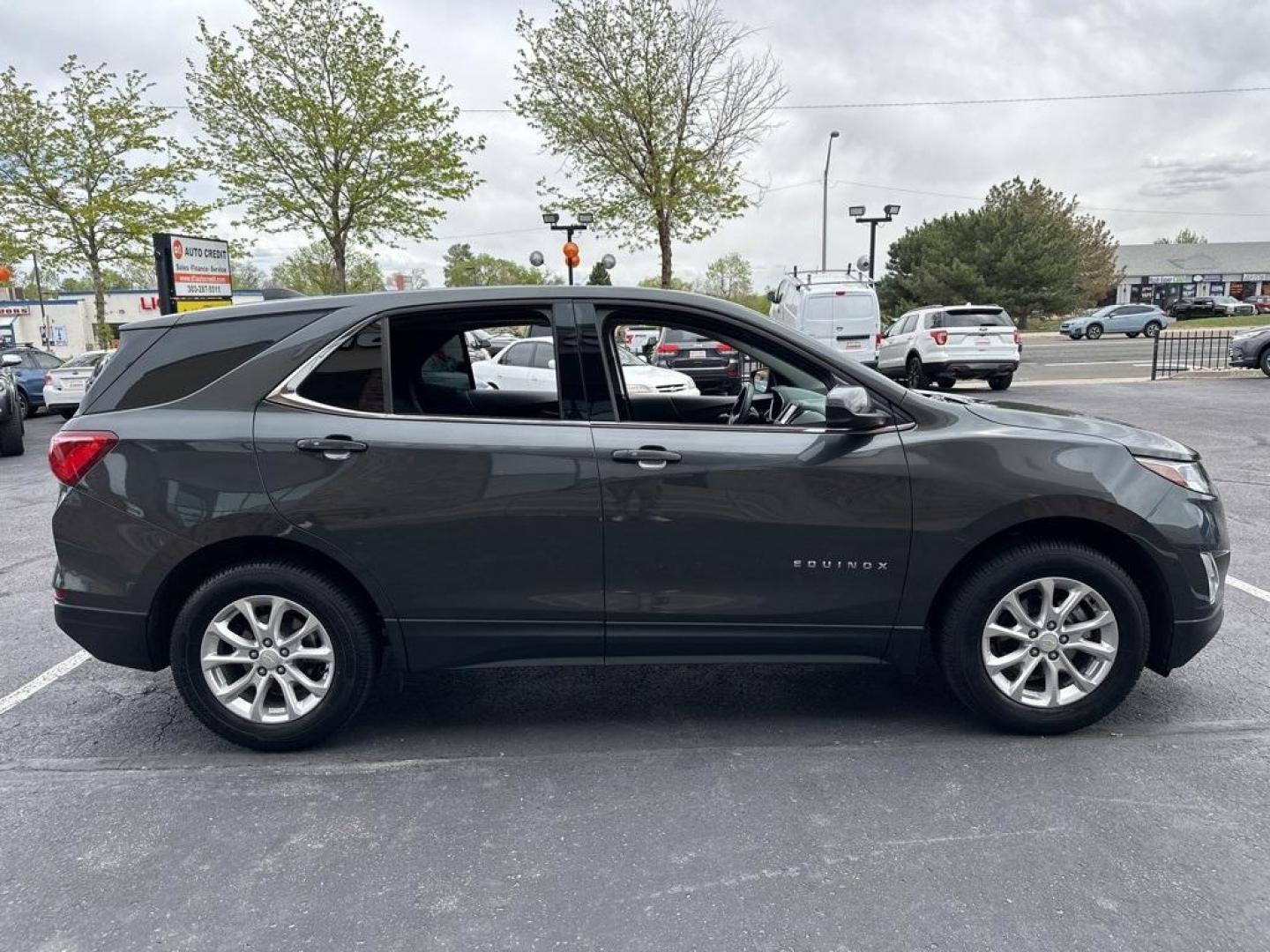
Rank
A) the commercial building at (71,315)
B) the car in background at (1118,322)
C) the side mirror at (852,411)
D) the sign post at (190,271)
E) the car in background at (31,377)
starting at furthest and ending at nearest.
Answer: the commercial building at (71,315) → the car in background at (1118,322) → the car in background at (31,377) → the sign post at (190,271) → the side mirror at (852,411)

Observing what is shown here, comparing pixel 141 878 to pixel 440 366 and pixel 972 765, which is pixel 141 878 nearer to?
pixel 440 366

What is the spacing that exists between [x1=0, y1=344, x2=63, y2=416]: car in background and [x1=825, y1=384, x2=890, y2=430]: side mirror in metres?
19.9

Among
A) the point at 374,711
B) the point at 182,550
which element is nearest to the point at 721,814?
the point at 374,711

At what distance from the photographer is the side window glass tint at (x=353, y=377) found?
10.8 feet

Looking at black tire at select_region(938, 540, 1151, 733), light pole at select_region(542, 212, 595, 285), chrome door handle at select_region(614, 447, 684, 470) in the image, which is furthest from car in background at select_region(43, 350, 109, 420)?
black tire at select_region(938, 540, 1151, 733)

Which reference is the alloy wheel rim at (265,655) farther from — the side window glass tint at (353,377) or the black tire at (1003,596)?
the black tire at (1003,596)

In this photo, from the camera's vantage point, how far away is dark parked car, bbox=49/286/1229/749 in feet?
10.4

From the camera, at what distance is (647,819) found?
9.45ft

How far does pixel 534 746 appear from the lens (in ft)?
11.2

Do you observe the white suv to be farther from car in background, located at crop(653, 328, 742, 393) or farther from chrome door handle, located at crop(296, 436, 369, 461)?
chrome door handle, located at crop(296, 436, 369, 461)

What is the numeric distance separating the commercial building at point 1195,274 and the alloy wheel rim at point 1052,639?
84745 mm

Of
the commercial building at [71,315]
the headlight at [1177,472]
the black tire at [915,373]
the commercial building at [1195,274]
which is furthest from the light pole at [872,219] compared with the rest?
the commercial building at [1195,274]

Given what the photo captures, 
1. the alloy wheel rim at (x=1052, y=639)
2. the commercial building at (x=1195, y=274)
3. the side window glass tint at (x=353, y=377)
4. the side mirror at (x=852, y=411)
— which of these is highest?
the commercial building at (x=1195, y=274)

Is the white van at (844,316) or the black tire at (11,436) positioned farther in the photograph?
the white van at (844,316)
